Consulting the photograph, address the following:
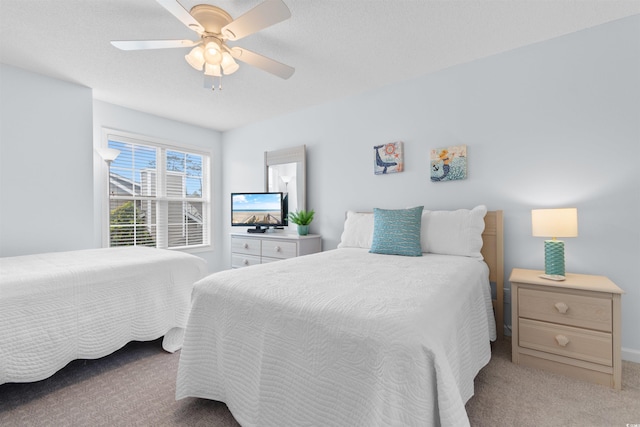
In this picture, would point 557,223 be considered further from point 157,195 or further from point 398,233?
point 157,195

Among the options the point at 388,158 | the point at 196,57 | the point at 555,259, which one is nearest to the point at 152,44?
the point at 196,57

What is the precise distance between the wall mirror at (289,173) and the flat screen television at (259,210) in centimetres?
15

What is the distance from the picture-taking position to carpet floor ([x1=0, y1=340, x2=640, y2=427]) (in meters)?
1.44

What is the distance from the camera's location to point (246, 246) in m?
3.86

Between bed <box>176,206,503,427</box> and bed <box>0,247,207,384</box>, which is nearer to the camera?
bed <box>176,206,503,427</box>

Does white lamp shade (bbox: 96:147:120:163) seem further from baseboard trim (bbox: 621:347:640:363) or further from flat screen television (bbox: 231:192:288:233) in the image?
baseboard trim (bbox: 621:347:640:363)

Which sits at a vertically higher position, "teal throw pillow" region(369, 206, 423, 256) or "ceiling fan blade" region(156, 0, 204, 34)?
"ceiling fan blade" region(156, 0, 204, 34)

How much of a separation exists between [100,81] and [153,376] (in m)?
2.88

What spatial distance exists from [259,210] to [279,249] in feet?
2.66

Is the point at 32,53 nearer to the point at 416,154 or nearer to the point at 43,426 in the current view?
the point at 43,426

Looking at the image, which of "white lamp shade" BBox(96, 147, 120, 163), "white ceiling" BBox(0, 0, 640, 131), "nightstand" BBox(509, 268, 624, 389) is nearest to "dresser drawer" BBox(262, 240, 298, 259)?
"white ceiling" BBox(0, 0, 640, 131)

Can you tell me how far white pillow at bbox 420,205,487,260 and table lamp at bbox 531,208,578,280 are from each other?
0.39 meters

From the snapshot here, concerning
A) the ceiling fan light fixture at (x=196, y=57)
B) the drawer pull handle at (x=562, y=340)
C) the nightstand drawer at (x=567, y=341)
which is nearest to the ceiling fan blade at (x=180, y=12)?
the ceiling fan light fixture at (x=196, y=57)

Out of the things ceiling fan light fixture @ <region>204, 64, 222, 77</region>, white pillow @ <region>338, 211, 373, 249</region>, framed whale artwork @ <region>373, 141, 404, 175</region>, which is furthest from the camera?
framed whale artwork @ <region>373, 141, 404, 175</region>
